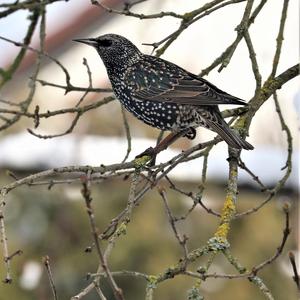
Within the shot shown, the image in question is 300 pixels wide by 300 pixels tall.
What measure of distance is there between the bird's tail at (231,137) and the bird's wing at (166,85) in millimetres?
328

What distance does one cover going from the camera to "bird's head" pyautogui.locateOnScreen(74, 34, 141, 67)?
4.90m

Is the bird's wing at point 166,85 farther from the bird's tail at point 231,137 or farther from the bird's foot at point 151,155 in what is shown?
the bird's foot at point 151,155

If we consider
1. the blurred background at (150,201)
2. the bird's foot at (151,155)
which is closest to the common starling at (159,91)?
the bird's foot at (151,155)

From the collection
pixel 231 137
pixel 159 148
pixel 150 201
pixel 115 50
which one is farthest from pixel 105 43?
pixel 150 201

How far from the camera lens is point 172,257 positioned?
7.88 m

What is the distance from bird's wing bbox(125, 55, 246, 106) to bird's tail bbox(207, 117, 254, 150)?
1.08 feet

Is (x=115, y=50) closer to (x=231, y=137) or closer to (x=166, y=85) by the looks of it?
(x=166, y=85)

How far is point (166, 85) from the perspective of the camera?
4707 mm

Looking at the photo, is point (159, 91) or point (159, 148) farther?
point (159, 91)

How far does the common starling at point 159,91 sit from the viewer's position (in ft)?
14.8

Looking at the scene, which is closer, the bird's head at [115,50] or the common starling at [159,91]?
the common starling at [159,91]

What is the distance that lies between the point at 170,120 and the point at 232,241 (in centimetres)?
369

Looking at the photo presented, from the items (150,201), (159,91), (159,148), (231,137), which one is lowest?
(231,137)

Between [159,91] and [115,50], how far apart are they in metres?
0.40
